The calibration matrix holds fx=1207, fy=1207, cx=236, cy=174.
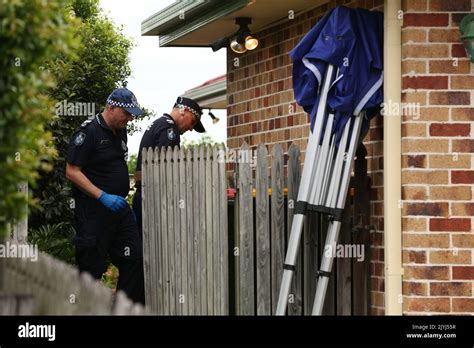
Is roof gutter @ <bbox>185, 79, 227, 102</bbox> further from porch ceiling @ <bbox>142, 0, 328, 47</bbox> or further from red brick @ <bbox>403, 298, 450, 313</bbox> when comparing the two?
red brick @ <bbox>403, 298, 450, 313</bbox>

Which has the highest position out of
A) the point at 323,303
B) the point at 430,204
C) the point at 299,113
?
the point at 299,113

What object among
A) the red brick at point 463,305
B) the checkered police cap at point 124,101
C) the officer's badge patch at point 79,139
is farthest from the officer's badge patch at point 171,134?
the red brick at point 463,305

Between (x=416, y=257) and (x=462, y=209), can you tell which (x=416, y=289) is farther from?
(x=462, y=209)

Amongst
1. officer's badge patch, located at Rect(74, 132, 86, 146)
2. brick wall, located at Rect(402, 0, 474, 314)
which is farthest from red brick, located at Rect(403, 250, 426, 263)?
officer's badge patch, located at Rect(74, 132, 86, 146)

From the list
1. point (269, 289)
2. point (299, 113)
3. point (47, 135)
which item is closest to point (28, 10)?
point (47, 135)

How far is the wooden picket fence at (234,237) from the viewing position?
9328mm

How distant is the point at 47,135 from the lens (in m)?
5.80

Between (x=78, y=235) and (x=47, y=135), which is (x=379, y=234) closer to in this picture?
(x=78, y=235)

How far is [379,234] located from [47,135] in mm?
3834

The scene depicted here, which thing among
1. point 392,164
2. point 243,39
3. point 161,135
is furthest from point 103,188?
point 392,164

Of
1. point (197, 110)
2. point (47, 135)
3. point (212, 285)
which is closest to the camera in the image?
point (47, 135)

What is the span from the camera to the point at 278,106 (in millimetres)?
11148

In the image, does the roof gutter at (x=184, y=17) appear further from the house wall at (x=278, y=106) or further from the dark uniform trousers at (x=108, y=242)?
the dark uniform trousers at (x=108, y=242)

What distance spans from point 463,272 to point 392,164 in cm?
91
